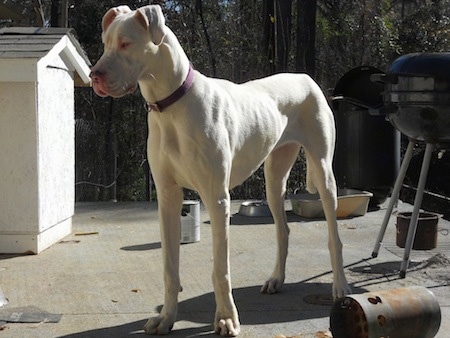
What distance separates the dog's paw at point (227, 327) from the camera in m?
4.73

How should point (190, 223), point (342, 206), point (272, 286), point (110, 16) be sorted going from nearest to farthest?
point (110, 16)
point (272, 286)
point (190, 223)
point (342, 206)

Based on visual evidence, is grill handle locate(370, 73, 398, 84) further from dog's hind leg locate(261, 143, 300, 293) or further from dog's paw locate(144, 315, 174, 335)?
dog's paw locate(144, 315, 174, 335)

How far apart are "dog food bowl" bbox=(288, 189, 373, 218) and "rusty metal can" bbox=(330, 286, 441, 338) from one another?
4.59 meters

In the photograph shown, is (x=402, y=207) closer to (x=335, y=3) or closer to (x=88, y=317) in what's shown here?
(x=88, y=317)

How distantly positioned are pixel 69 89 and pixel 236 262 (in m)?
2.84

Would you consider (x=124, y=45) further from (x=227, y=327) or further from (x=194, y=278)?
(x=194, y=278)

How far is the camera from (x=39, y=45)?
7.57m

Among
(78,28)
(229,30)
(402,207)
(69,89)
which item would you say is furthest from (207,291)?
(78,28)

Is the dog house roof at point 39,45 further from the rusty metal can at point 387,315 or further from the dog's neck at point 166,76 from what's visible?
the rusty metal can at point 387,315

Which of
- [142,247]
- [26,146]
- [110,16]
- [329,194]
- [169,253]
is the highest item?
[110,16]

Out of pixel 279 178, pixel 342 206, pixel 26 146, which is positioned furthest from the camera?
pixel 342 206

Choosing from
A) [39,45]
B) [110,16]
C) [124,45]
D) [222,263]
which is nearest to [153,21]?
[124,45]

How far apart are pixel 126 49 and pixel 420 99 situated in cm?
281

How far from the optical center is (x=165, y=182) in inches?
192
